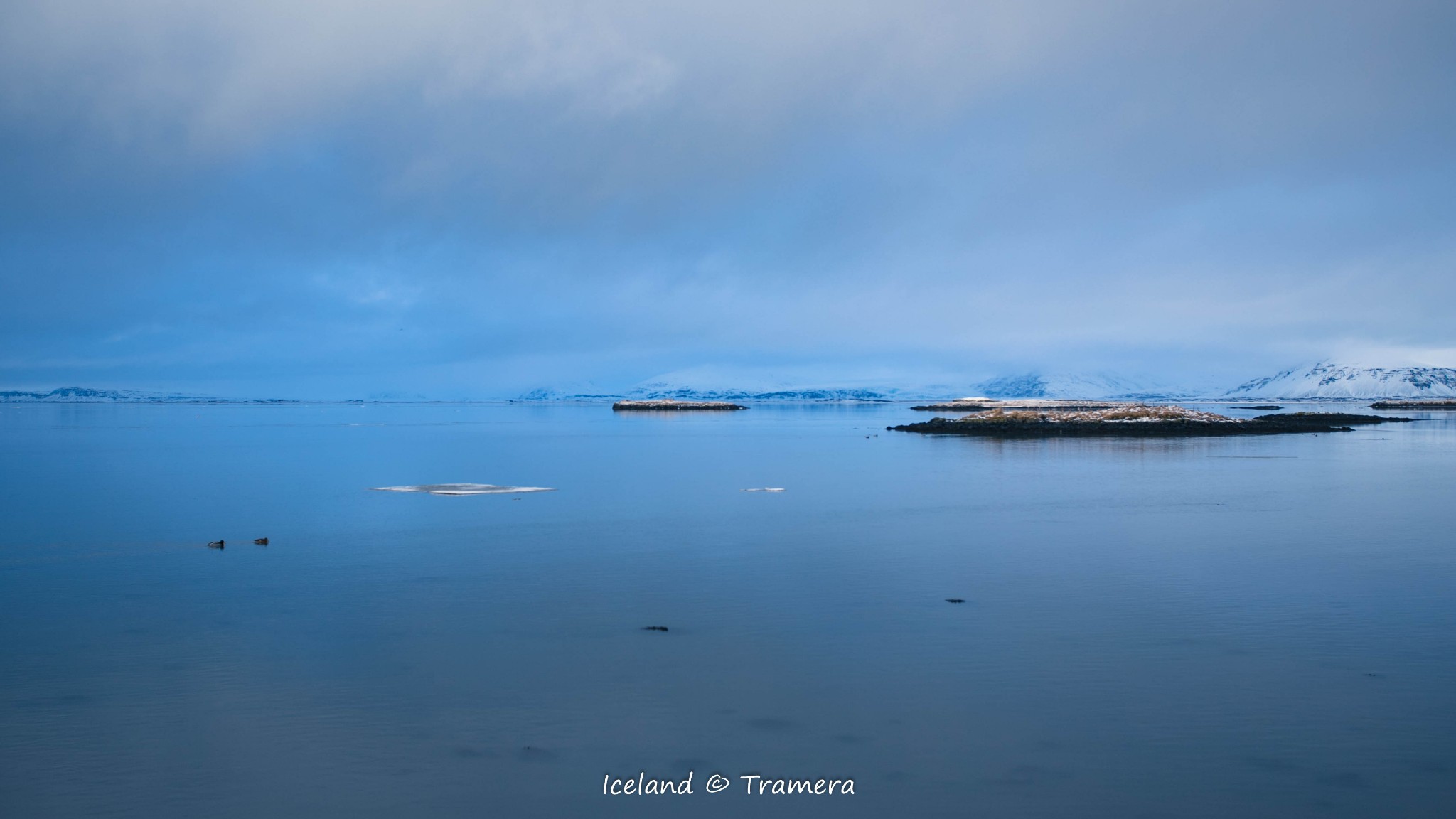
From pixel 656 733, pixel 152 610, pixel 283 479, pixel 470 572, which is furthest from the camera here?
pixel 283 479

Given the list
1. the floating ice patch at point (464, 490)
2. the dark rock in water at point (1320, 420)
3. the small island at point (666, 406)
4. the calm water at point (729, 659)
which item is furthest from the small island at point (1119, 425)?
the small island at point (666, 406)

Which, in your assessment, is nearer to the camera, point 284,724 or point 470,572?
point 284,724

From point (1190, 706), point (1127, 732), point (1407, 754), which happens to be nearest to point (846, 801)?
point (1127, 732)

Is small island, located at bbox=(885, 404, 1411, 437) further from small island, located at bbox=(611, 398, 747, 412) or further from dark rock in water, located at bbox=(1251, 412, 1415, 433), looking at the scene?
small island, located at bbox=(611, 398, 747, 412)

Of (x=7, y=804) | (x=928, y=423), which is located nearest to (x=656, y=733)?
(x=7, y=804)

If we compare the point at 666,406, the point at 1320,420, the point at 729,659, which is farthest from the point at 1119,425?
the point at 666,406

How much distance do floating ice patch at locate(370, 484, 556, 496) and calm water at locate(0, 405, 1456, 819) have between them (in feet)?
9.38

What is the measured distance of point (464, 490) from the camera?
90.7ft

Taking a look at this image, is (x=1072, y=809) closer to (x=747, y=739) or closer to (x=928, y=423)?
Answer: (x=747, y=739)

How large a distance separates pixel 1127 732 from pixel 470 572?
1041cm

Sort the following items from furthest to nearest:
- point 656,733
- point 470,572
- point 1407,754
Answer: point 470,572
point 656,733
point 1407,754

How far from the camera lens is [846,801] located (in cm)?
712

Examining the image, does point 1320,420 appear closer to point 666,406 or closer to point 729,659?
point 729,659

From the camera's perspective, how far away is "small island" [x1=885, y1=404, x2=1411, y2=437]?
61.3 meters
